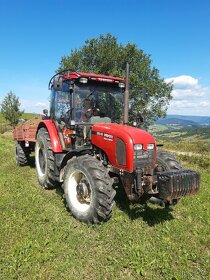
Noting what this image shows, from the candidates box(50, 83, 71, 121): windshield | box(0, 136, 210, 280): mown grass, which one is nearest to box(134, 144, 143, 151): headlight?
box(0, 136, 210, 280): mown grass

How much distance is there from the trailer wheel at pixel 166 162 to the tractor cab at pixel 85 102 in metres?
1.29

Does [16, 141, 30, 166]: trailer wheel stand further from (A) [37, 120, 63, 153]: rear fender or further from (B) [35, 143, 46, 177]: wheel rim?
(A) [37, 120, 63, 153]: rear fender

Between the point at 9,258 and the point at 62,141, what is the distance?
3.14 metres

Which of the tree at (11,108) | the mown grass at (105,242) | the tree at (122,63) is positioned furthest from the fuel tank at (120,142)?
the tree at (11,108)

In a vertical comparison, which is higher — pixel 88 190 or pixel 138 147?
pixel 138 147

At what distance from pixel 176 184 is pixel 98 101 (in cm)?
263

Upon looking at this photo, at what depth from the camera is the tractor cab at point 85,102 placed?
5.98m

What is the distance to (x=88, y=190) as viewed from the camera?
5.28 meters

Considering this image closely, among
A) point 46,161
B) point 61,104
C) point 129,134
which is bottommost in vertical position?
point 46,161

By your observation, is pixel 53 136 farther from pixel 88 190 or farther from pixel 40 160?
pixel 88 190

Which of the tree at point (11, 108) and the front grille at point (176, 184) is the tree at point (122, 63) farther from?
the front grille at point (176, 184)

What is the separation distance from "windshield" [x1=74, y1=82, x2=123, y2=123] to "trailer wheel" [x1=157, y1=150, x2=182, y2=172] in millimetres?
1301

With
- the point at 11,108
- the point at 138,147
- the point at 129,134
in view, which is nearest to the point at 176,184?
the point at 138,147

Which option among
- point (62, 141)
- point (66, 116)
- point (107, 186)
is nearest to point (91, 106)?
point (66, 116)
